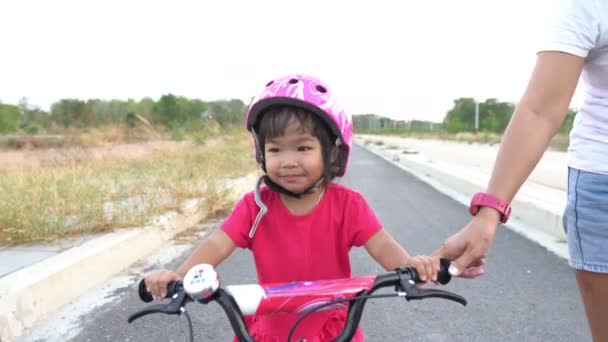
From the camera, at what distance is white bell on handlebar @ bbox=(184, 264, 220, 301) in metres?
1.23

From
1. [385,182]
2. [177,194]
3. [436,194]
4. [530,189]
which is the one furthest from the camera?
[385,182]

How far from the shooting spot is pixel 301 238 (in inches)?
74.9

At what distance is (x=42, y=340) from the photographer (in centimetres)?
310

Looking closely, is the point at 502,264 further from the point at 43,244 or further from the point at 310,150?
the point at 43,244

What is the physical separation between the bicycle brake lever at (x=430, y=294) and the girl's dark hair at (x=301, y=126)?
756 mm

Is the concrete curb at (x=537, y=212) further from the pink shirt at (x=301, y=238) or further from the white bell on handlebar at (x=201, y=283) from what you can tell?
the white bell on handlebar at (x=201, y=283)

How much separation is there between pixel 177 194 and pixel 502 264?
4.56 m

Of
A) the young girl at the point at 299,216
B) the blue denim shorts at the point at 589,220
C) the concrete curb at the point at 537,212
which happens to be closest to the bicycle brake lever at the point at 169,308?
the young girl at the point at 299,216

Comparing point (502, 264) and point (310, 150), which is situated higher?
point (310, 150)

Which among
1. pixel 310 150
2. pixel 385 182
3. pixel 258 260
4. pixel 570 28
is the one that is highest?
pixel 570 28

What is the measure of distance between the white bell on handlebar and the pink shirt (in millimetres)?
644

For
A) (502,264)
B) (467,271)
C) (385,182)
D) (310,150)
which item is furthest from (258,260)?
(385,182)

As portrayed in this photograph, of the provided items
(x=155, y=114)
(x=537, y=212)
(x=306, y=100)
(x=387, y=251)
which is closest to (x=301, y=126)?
(x=306, y=100)

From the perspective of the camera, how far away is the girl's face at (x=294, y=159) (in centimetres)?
186
